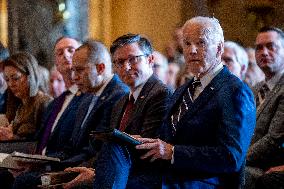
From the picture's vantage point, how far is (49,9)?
8844mm

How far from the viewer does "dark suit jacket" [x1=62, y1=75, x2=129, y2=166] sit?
443 centimetres

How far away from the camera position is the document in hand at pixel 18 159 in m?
4.30

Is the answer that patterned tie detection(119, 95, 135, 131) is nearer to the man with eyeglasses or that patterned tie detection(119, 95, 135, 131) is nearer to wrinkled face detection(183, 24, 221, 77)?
the man with eyeglasses

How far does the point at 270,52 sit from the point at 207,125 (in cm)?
146

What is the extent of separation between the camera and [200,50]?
352 centimetres

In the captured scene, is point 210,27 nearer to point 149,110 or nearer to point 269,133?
point 149,110

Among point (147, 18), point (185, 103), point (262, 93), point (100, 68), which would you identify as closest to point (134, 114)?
point (185, 103)

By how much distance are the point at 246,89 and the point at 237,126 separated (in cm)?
21

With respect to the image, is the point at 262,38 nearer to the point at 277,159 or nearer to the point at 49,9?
the point at 277,159

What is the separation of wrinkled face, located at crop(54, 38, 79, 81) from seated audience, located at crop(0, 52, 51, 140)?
0.21m

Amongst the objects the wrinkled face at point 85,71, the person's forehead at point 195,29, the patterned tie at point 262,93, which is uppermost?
the person's forehead at point 195,29

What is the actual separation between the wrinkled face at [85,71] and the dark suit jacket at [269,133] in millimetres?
1175

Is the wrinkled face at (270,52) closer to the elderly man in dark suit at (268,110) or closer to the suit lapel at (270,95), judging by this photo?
the elderly man in dark suit at (268,110)

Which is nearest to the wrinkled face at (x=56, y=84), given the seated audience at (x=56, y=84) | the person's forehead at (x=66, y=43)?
the seated audience at (x=56, y=84)
